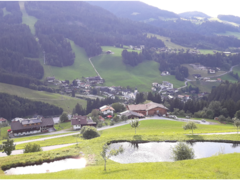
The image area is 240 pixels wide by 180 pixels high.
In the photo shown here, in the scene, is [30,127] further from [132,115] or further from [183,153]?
[183,153]

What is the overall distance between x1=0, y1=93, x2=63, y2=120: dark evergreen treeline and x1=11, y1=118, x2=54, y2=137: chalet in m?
51.1

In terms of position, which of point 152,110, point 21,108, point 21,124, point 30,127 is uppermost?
point 152,110

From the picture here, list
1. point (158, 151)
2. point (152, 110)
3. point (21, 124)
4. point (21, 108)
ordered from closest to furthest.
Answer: point (158, 151)
point (21, 124)
point (152, 110)
point (21, 108)

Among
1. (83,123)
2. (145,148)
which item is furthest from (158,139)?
(83,123)

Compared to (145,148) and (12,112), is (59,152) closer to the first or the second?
(145,148)

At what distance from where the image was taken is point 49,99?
15638 centimetres

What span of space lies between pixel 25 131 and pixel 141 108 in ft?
176

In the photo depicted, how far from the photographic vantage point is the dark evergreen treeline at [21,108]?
132 m

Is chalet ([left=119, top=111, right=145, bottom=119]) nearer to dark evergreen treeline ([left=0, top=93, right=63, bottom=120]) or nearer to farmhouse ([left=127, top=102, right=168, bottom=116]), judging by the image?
farmhouse ([left=127, top=102, right=168, bottom=116])

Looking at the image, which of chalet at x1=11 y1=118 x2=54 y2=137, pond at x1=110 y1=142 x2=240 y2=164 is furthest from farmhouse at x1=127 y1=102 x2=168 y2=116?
pond at x1=110 y1=142 x2=240 y2=164

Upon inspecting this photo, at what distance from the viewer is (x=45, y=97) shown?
Answer: 159250 mm

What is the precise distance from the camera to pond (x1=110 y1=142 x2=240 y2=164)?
36969mm

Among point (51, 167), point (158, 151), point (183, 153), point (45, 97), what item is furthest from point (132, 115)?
point (45, 97)

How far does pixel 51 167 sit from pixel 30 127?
58412 mm
